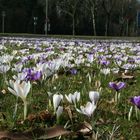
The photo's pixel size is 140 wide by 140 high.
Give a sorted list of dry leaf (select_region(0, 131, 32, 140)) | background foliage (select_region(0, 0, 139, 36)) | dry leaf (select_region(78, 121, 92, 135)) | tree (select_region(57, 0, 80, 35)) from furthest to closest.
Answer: background foliage (select_region(0, 0, 139, 36))
tree (select_region(57, 0, 80, 35))
dry leaf (select_region(78, 121, 92, 135))
dry leaf (select_region(0, 131, 32, 140))

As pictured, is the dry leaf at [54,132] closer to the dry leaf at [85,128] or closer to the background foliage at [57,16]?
the dry leaf at [85,128]

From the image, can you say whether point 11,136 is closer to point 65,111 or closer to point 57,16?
point 65,111

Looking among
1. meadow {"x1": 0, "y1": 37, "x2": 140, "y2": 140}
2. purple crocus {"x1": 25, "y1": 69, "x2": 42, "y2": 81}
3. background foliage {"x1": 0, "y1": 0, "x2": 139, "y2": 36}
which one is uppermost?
background foliage {"x1": 0, "y1": 0, "x2": 139, "y2": 36}

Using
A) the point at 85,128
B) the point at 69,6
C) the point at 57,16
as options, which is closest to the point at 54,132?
the point at 85,128

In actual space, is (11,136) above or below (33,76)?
below

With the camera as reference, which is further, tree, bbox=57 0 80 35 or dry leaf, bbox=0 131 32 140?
tree, bbox=57 0 80 35

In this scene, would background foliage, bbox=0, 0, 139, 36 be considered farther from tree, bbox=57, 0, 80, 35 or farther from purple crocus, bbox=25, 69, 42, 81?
purple crocus, bbox=25, 69, 42, 81

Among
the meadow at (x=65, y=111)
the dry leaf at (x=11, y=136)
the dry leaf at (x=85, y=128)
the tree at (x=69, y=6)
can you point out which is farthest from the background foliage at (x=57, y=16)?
the dry leaf at (x=11, y=136)

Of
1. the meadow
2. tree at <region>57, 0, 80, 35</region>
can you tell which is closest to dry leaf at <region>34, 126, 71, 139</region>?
the meadow

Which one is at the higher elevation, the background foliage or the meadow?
the background foliage

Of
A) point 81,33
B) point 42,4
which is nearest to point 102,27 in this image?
point 81,33

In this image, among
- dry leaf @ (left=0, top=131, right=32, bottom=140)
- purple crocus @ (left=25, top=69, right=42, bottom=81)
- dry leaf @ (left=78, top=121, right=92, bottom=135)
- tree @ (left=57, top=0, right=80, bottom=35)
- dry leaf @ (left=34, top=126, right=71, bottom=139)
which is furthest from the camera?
tree @ (left=57, top=0, right=80, bottom=35)

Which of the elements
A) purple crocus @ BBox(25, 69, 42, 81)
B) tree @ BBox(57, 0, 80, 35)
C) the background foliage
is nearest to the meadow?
purple crocus @ BBox(25, 69, 42, 81)

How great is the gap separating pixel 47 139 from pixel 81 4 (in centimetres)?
7427
